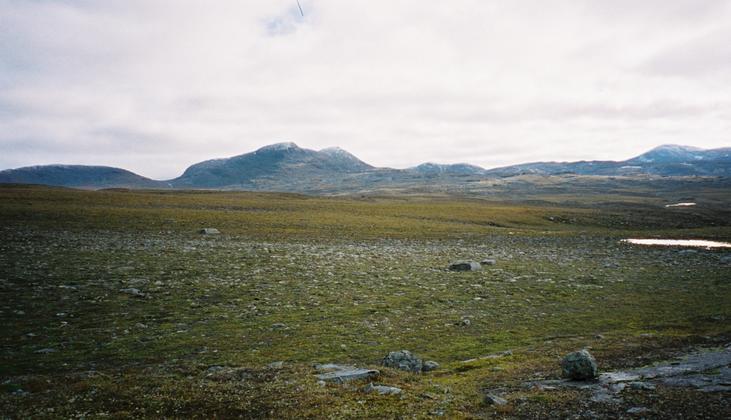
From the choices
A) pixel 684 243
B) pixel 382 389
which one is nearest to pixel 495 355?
pixel 382 389

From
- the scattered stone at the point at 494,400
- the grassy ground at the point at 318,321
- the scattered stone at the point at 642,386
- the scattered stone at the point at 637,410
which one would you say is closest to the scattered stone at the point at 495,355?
the grassy ground at the point at 318,321

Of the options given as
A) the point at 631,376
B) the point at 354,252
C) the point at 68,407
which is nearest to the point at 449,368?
the point at 631,376

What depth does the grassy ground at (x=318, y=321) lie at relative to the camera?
11.1 meters

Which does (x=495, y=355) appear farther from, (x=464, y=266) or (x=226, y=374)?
(x=464, y=266)

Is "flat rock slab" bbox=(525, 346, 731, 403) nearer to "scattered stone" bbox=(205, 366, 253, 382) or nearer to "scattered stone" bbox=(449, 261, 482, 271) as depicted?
"scattered stone" bbox=(205, 366, 253, 382)

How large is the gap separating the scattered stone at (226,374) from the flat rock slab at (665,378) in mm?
9205

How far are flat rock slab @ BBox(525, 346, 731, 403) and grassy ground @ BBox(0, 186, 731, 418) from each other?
1.89 feet

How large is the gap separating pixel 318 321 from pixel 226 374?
6.63 meters

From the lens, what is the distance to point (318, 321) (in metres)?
19.5

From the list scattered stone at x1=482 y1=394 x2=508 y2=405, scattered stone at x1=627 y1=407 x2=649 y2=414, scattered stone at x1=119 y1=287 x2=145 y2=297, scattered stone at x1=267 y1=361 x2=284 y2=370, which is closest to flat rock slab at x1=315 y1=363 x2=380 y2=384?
scattered stone at x1=267 y1=361 x2=284 y2=370

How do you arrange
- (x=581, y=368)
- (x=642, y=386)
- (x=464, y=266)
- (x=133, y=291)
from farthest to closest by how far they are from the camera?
(x=464, y=266), (x=133, y=291), (x=581, y=368), (x=642, y=386)

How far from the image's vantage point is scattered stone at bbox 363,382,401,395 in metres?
11.7

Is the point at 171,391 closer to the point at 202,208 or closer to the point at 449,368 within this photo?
the point at 449,368

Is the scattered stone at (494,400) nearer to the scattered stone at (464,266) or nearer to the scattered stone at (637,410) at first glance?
the scattered stone at (637,410)
